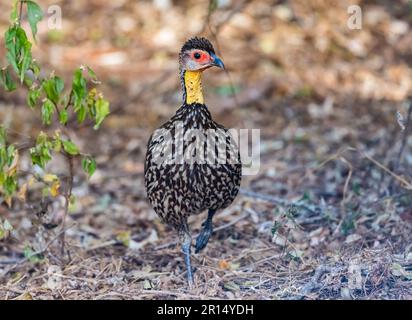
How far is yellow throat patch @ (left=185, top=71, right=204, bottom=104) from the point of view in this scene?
5.01 metres

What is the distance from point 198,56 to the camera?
4.95m

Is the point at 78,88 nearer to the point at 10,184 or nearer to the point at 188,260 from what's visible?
the point at 10,184

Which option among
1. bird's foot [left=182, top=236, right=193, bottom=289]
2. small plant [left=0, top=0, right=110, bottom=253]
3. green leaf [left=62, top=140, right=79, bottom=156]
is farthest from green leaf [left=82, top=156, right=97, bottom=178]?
bird's foot [left=182, top=236, right=193, bottom=289]

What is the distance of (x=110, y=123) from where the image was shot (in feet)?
27.7

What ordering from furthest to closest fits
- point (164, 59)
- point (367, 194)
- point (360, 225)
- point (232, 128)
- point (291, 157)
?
point (164, 59)
point (232, 128)
point (291, 157)
point (367, 194)
point (360, 225)

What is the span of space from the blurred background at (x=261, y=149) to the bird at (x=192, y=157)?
447 millimetres

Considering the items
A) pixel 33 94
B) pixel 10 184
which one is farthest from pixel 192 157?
pixel 10 184

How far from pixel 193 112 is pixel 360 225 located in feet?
5.07

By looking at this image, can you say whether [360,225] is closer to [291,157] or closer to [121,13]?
[291,157]

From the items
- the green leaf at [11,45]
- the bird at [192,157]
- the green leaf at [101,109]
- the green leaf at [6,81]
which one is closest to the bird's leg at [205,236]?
the bird at [192,157]

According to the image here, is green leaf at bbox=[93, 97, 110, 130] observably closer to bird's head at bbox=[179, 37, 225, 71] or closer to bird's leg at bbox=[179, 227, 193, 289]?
bird's head at bbox=[179, 37, 225, 71]

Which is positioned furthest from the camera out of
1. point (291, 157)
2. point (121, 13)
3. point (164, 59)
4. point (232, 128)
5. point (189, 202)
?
point (121, 13)

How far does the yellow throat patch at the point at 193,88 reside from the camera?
16.4ft

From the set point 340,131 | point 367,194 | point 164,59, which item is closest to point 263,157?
point 340,131
